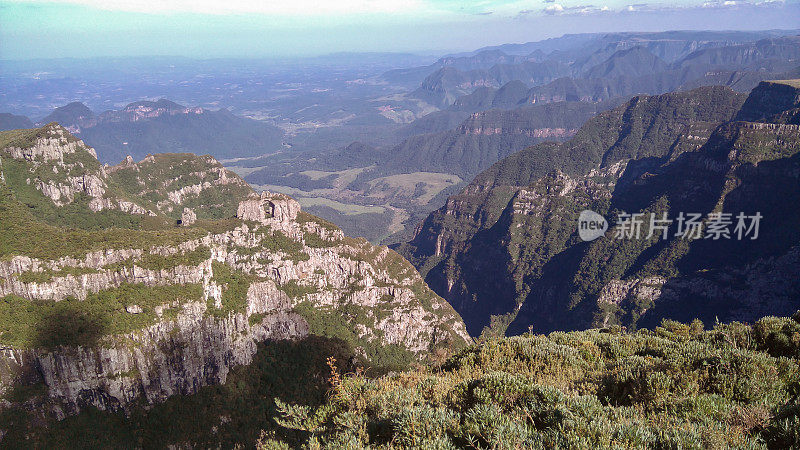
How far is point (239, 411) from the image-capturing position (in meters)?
66.1

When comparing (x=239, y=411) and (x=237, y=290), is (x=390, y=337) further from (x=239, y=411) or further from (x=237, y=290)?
(x=239, y=411)

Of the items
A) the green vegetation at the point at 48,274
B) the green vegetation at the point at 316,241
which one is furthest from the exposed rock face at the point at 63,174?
the green vegetation at the point at 48,274

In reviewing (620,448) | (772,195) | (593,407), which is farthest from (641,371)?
(772,195)

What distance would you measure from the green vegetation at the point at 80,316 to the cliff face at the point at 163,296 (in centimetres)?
19

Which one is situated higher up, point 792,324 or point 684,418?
point 684,418

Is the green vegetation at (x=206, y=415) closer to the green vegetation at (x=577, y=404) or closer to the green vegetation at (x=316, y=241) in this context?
the green vegetation at (x=577, y=404)

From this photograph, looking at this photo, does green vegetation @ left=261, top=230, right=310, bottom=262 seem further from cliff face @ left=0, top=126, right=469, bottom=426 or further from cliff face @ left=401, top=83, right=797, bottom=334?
cliff face @ left=401, top=83, right=797, bottom=334

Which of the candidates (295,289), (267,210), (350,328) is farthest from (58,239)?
(350,328)

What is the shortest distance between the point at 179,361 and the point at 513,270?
153 meters

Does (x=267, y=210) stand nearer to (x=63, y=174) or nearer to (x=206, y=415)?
(x=206, y=415)

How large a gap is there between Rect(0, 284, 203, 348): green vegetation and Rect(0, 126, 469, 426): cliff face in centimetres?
19

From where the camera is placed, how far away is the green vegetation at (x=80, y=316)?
202 ft

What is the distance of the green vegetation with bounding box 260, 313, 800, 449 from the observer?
1332 centimetres

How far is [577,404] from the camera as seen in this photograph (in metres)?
14.8
